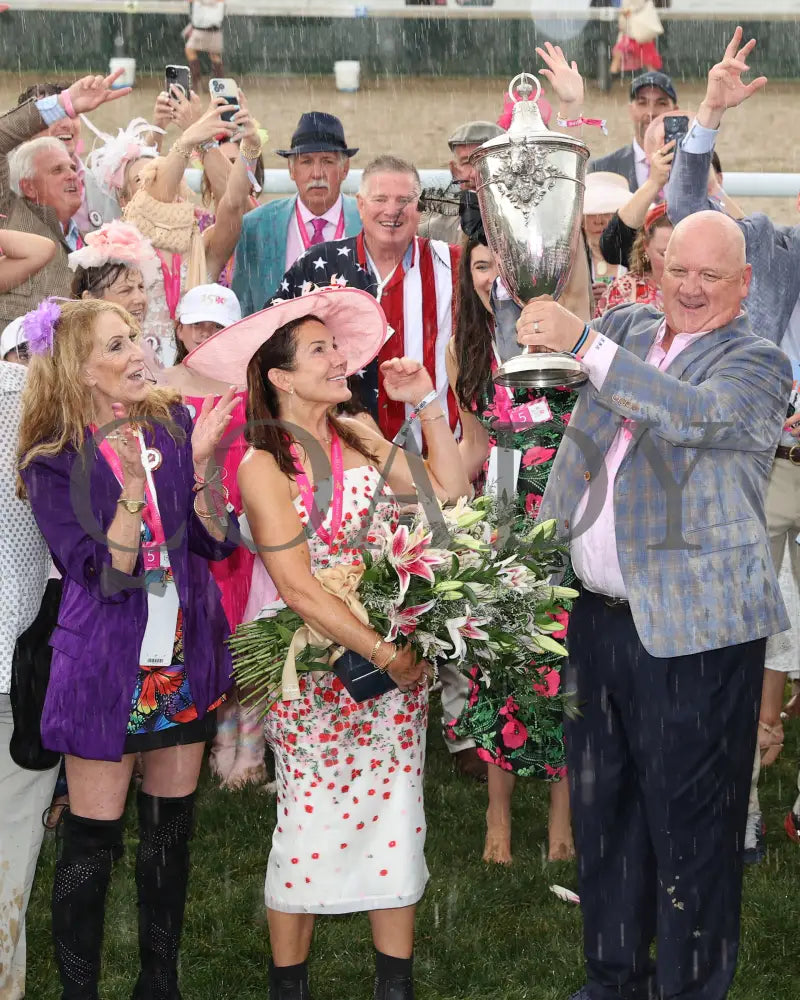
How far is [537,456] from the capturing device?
17.4 feet

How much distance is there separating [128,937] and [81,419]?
2050mm

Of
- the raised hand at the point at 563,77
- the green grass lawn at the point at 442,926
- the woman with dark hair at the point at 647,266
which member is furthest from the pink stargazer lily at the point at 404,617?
the woman with dark hair at the point at 647,266

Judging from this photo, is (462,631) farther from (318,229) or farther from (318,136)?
(318,136)

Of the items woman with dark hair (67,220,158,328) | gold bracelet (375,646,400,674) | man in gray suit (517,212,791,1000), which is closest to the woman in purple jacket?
gold bracelet (375,646,400,674)

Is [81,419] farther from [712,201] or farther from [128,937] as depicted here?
[712,201]

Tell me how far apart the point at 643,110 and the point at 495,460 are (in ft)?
12.0

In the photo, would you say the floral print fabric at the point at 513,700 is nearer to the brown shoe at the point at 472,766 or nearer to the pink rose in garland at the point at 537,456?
the pink rose in garland at the point at 537,456

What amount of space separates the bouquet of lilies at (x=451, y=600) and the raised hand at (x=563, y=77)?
1.54 m

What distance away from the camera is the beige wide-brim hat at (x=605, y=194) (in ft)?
24.5

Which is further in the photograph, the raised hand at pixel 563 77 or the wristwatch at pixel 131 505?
the raised hand at pixel 563 77

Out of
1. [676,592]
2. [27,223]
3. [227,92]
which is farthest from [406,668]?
[227,92]

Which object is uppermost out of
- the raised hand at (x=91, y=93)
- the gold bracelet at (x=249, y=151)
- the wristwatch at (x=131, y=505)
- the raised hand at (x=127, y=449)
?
the raised hand at (x=91, y=93)

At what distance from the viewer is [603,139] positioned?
664 inches

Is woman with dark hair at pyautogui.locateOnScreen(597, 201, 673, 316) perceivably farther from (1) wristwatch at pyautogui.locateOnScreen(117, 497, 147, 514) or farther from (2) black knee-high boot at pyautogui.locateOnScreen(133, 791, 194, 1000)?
(2) black knee-high boot at pyautogui.locateOnScreen(133, 791, 194, 1000)
